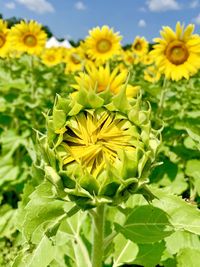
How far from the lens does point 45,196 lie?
1318mm

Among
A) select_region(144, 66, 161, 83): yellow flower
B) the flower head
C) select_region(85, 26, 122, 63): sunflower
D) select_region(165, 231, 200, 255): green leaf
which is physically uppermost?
select_region(85, 26, 122, 63): sunflower

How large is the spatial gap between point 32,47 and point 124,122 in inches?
161

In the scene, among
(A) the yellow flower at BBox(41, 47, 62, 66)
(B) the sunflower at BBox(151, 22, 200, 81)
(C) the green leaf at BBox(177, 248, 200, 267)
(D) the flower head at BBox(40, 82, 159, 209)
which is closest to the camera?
(D) the flower head at BBox(40, 82, 159, 209)

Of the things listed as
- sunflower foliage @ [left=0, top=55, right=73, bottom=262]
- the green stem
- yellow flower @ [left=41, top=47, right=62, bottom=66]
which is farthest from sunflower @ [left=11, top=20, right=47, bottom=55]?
the green stem

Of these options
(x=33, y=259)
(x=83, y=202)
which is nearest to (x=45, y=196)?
(x=83, y=202)

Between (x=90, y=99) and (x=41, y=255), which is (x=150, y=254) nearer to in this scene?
(x=41, y=255)

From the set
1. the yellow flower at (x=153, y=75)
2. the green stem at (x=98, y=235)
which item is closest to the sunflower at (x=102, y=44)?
the yellow flower at (x=153, y=75)

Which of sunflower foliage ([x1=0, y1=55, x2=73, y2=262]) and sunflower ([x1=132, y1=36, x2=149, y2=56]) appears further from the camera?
sunflower ([x1=132, y1=36, x2=149, y2=56])

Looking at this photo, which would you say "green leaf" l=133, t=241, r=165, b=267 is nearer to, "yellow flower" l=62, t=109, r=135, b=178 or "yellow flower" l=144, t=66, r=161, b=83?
"yellow flower" l=62, t=109, r=135, b=178

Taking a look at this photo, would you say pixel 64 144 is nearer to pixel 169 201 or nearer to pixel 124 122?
pixel 124 122

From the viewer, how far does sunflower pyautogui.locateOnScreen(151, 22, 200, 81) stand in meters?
3.74

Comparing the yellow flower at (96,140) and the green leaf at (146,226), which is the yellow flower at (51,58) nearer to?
the green leaf at (146,226)

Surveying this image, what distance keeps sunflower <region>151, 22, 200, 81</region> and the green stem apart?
2.30 m

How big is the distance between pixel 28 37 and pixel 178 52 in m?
2.22
